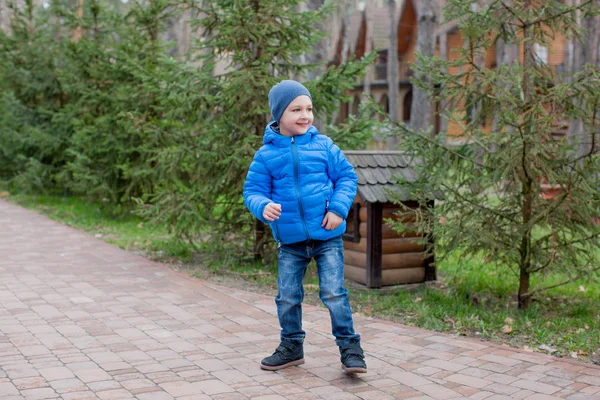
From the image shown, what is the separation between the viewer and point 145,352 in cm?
490

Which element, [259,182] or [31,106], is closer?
[259,182]

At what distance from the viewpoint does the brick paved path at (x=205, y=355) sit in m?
4.19

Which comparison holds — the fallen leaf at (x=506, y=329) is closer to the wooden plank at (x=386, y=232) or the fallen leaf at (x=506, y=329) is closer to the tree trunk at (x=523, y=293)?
the tree trunk at (x=523, y=293)

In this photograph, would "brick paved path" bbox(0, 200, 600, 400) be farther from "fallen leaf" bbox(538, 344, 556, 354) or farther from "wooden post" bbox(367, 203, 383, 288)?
"wooden post" bbox(367, 203, 383, 288)

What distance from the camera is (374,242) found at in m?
7.10

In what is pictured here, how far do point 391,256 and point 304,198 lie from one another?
3.09 meters

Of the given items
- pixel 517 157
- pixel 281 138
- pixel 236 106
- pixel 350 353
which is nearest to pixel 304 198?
pixel 281 138

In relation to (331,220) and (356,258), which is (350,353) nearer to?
(331,220)

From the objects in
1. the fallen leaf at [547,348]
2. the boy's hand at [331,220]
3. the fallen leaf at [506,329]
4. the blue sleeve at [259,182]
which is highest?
the blue sleeve at [259,182]

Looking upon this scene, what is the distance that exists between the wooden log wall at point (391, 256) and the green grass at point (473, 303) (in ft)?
0.40

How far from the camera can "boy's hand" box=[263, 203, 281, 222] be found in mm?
4199

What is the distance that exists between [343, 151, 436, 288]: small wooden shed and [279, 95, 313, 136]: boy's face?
2537 millimetres

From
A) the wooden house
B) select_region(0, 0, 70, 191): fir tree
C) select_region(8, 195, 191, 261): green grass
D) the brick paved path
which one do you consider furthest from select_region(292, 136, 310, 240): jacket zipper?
the wooden house

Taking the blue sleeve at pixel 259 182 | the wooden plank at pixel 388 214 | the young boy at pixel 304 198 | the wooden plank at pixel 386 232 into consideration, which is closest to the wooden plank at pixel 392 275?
the wooden plank at pixel 386 232
